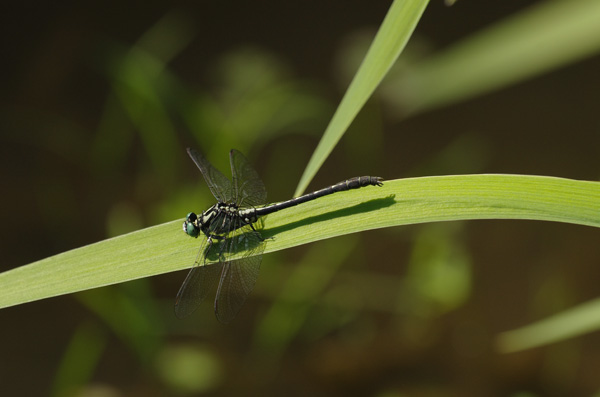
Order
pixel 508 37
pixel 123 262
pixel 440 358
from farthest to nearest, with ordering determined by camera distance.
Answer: pixel 440 358, pixel 508 37, pixel 123 262

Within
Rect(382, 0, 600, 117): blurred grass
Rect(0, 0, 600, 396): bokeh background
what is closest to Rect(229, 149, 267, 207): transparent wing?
Rect(382, 0, 600, 117): blurred grass

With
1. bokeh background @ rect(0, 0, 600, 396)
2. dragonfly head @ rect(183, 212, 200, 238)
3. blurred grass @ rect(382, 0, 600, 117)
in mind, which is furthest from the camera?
bokeh background @ rect(0, 0, 600, 396)

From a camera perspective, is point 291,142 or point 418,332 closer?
point 418,332

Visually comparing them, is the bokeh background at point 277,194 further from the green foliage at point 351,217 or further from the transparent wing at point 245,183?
the green foliage at point 351,217

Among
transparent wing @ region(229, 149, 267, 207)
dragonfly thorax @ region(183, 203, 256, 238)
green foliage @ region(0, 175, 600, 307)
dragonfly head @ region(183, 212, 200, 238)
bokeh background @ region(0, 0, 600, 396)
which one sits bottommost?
green foliage @ region(0, 175, 600, 307)

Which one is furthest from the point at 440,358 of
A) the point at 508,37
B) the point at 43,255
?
the point at 43,255

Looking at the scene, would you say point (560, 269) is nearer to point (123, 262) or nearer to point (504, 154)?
point (504, 154)

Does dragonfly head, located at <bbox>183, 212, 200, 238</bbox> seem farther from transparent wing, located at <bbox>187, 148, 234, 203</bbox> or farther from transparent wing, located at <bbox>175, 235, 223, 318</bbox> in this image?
transparent wing, located at <bbox>187, 148, 234, 203</bbox>

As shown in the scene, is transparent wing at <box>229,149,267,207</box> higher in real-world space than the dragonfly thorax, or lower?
higher
